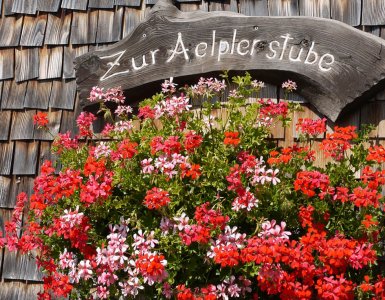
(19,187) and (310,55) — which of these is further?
(19,187)

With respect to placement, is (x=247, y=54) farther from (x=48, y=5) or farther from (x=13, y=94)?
(x=13, y=94)

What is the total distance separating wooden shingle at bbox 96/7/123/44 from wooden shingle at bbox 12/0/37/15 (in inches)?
21.6

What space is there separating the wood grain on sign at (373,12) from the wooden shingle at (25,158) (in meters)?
2.27

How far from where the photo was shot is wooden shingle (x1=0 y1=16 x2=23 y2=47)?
452cm

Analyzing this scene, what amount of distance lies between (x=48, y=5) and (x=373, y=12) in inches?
85.4

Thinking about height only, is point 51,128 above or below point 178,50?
below

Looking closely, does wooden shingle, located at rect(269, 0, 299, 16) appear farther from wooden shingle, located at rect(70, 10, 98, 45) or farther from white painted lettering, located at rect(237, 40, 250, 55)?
wooden shingle, located at rect(70, 10, 98, 45)

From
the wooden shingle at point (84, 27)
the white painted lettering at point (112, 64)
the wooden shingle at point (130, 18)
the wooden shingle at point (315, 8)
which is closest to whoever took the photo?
the wooden shingle at point (315, 8)

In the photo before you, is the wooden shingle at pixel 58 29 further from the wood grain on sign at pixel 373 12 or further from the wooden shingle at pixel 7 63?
the wood grain on sign at pixel 373 12

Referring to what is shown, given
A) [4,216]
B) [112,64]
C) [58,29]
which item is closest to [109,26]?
[112,64]

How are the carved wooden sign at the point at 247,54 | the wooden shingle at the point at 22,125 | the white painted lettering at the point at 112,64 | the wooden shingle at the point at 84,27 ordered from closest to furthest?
the carved wooden sign at the point at 247,54, the white painted lettering at the point at 112,64, the wooden shingle at the point at 84,27, the wooden shingle at the point at 22,125

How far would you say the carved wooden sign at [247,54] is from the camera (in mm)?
3500

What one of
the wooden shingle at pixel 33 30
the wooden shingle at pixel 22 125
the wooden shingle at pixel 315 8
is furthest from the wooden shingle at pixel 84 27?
the wooden shingle at pixel 315 8

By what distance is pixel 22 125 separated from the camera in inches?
174
